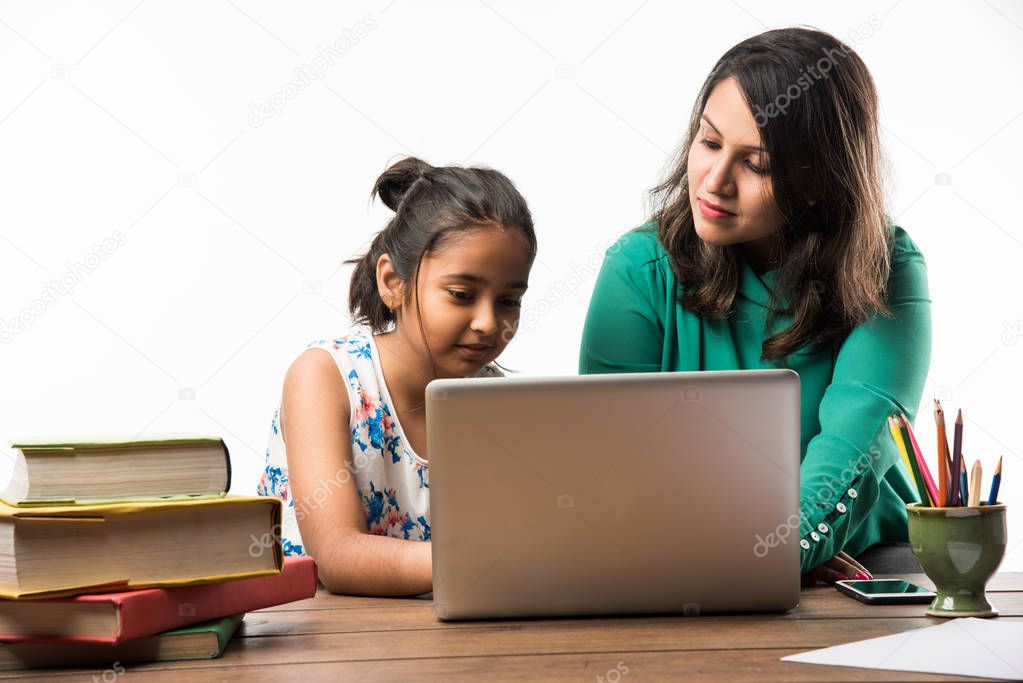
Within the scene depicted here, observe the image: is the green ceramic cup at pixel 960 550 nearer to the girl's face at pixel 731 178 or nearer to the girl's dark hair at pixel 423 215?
the girl's face at pixel 731 178

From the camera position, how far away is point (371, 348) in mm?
1656

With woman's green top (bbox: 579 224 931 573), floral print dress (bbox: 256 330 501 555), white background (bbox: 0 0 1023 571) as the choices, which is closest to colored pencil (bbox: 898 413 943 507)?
woman's green top (bbox: 579 224 931 573)

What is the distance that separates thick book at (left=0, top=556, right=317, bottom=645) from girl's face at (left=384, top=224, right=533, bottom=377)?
674mm

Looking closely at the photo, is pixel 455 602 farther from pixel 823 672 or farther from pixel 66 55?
pixel 66 55

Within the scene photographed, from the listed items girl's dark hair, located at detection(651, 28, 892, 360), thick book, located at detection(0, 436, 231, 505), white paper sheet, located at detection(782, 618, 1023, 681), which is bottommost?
white paper sheet, located at detection(782, 618, 1023, 681)

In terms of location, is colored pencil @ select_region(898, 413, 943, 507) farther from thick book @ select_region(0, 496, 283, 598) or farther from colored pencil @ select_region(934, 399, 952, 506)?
thick book @ select_region(0, 496, 283, 598)

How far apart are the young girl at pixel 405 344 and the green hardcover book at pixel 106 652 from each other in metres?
0.49

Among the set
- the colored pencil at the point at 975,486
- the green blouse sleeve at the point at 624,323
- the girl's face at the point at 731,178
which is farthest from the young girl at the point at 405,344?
the colored pencil at the point at 975,486

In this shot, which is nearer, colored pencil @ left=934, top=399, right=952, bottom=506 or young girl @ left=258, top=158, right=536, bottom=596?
colored pencil @ left=934, top=399, right=952, bottom=506

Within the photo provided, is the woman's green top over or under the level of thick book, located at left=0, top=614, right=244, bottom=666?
over

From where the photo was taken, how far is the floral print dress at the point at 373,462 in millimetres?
1584

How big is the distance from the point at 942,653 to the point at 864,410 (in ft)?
1.87

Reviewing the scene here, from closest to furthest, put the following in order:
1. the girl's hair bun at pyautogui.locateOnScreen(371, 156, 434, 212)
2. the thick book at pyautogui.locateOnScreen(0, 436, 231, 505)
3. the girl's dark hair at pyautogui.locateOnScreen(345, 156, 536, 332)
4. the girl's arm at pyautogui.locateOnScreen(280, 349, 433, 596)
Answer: the thick book at pyautogui.locateOnScreen(0, 436, 231, 505), the girl's arm at pyautogui.locateOnScreen(280, 349, 433, 596), the girl's dark hair at pyautogui.locateOnScreen(345, 156, 536, 332), the girl's hair bun at pyautogui.locateOnScreen(371, 156, 434, 212)

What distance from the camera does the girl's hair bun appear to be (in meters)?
1.74
